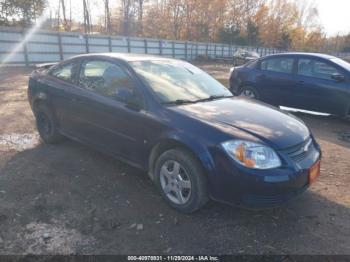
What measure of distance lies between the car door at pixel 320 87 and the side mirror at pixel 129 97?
16.6 feet

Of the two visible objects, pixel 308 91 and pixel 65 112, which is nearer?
pixel 65 112

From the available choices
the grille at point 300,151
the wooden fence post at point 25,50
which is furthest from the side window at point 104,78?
the wooden fence post at point 25,50

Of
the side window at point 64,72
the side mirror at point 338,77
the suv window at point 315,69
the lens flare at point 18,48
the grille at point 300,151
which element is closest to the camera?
the grille at point 300,151

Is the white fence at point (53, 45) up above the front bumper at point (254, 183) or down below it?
above

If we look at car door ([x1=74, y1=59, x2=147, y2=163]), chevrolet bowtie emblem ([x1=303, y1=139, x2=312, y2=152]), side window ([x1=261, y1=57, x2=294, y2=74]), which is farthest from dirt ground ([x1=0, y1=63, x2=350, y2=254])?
side window ([x1=261, y1=57, x2=294, y2=74])

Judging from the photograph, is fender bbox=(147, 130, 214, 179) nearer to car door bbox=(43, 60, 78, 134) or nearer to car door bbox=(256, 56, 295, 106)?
car door bbox=(43, 60, 78, 134)

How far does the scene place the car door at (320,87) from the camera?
6.85 metres

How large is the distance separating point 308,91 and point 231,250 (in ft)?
18.2

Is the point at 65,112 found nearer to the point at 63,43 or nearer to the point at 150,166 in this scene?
the point at 150,166

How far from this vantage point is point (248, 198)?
2.88m

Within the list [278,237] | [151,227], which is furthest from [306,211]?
[151,227]

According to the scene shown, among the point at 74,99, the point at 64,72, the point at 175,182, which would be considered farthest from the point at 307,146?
the point at 64,72

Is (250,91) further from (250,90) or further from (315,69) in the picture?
(315,69)

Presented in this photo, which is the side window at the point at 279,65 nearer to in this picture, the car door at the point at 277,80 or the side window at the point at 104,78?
the car door at the point at 277,80
